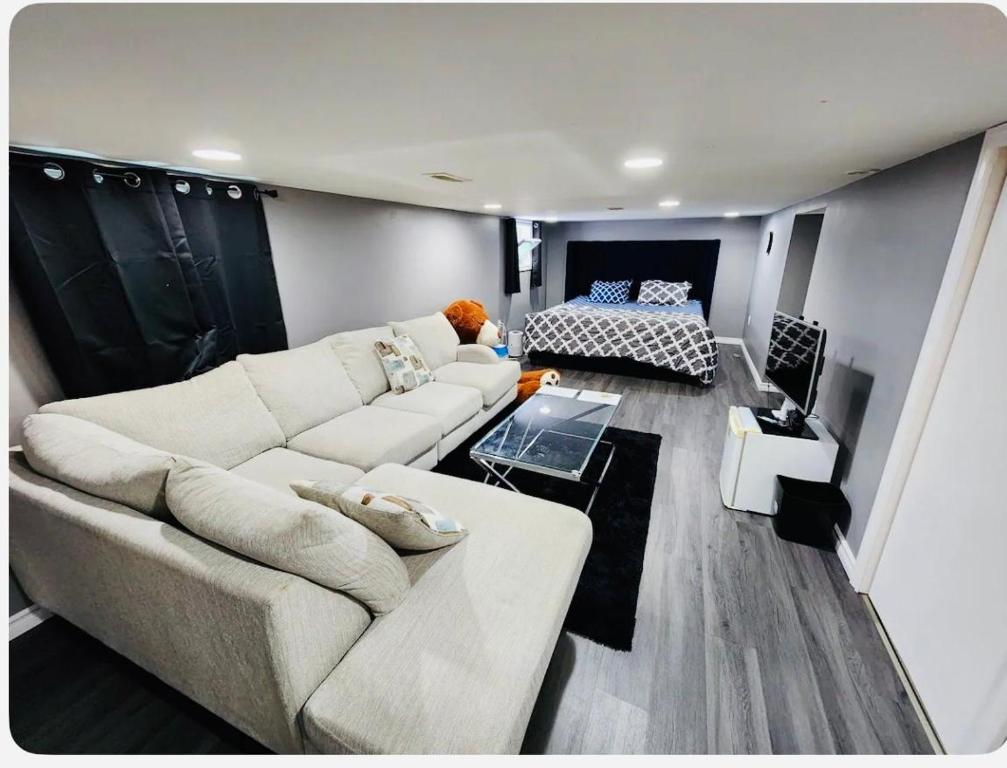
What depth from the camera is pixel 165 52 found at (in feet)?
2.33

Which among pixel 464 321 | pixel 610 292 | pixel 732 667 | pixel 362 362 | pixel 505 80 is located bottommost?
pixel 732 667

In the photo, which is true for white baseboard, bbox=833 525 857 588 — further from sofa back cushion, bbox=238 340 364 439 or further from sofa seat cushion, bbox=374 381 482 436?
sofa back cushion, bbox=238 340 364 439

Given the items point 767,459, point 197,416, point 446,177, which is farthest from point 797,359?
point 197,416

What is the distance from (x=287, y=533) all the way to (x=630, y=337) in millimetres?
4216

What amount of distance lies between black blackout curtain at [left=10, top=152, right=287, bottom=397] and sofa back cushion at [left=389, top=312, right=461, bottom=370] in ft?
3.69

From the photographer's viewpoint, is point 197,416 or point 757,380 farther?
point 757,380

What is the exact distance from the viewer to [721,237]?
5.97 meters

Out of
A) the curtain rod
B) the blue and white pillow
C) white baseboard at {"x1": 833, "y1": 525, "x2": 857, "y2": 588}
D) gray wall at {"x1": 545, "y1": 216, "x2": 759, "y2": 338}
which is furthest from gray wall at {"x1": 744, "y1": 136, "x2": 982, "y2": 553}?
the blue and white pillow

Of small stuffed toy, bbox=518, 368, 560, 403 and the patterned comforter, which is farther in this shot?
the patterned comforter

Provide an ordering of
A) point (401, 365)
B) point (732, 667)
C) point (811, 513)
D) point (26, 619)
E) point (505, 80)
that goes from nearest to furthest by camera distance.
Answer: point (505, 80) → point (732, 667) → point (26, 619) → point (811, 513) → point (401, 365)

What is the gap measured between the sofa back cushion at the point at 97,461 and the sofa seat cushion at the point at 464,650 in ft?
2.45

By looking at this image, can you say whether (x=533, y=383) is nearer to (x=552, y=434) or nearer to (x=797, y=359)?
(x=552, y=434)

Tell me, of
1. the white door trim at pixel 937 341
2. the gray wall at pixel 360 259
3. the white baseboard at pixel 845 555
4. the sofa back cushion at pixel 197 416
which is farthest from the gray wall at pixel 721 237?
the sofa back cushion at pixel 197 416

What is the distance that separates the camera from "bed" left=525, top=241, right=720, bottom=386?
4.34m
